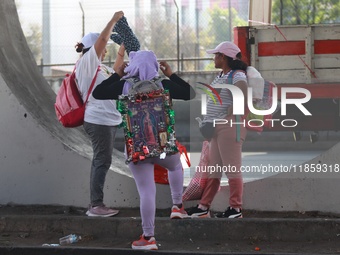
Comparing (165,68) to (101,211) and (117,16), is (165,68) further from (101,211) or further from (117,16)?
(101,211)

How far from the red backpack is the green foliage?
635 inches

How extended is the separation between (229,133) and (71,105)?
1.39m

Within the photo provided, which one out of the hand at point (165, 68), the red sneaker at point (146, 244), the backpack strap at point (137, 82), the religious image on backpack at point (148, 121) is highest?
the hand at point (165, 68)

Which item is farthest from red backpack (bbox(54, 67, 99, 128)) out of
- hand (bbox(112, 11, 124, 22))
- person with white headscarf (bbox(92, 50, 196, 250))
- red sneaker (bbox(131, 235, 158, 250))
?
red sneaker (bbox(131, 235, 158, 250))

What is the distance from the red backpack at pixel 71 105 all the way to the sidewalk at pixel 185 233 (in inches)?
33.0

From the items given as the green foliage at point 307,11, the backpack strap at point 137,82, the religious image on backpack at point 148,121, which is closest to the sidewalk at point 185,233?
the religious image on backpack at point 148,121

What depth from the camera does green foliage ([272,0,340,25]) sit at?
25.0 meters

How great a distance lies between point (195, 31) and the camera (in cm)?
2666

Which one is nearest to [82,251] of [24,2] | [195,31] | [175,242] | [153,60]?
[175,242]

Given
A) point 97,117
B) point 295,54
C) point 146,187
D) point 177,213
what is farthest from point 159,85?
point 295,54

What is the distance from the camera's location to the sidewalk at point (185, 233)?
790cm

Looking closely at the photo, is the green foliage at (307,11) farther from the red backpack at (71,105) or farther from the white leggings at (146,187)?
the white leggings at (146,187)

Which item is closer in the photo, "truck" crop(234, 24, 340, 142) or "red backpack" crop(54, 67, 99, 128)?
"red backpack" crop(54, 67, 99, 128)

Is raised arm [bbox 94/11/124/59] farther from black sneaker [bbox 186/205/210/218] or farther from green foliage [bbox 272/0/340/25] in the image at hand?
green foliage [bbox 272/0/340/25]
